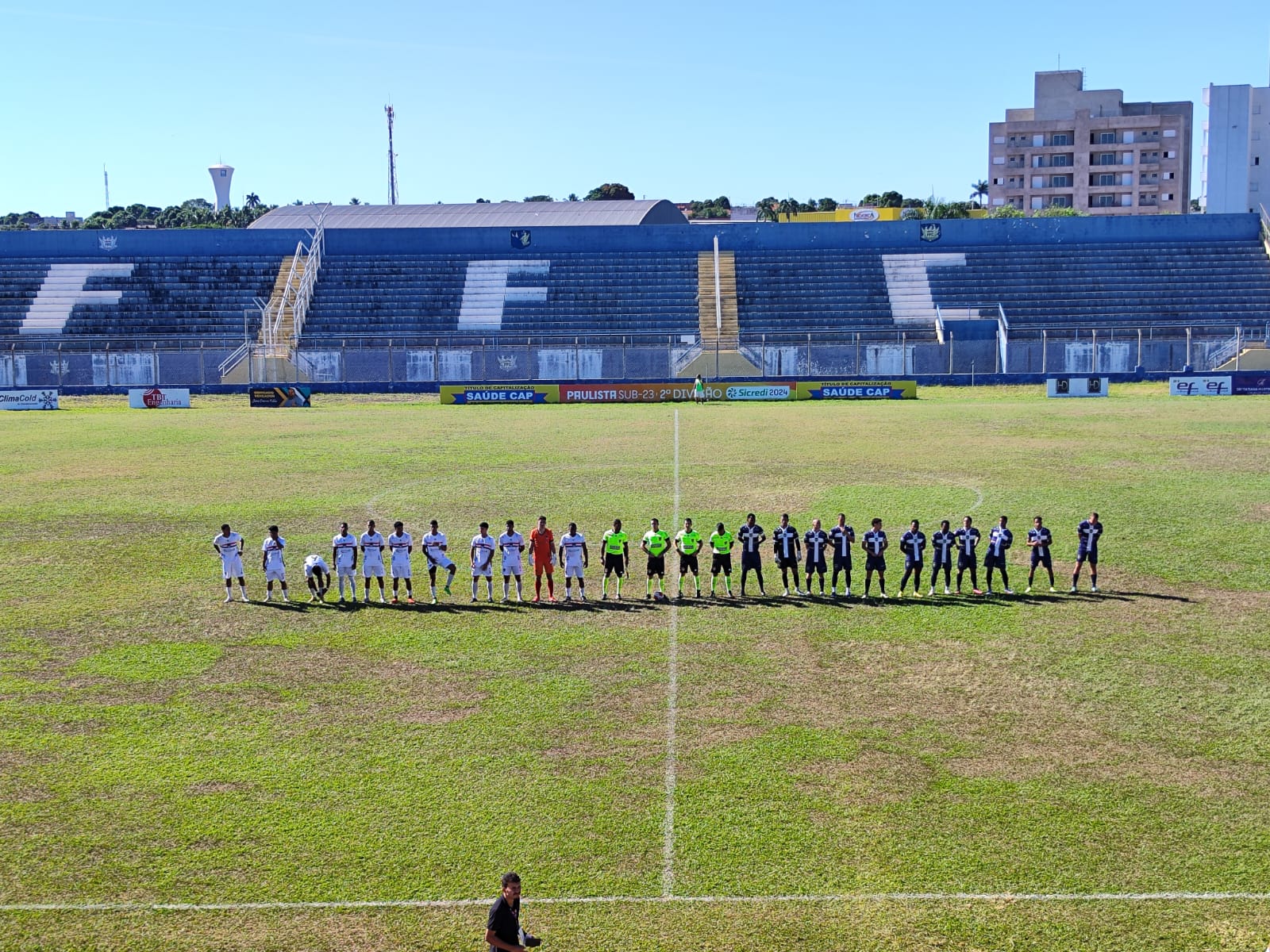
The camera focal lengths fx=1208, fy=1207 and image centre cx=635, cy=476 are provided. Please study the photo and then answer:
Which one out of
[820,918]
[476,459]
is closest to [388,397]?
[476,459]

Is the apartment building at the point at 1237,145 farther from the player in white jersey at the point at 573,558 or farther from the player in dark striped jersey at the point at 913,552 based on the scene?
the player in white jersey at the point at 573,558

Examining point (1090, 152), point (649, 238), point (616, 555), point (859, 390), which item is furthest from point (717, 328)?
point (1090, 152)

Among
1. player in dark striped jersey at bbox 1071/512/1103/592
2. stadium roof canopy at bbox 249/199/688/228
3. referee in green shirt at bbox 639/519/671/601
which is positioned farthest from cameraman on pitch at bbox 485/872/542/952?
stadium roof canopy at bbox 249/199/688/228

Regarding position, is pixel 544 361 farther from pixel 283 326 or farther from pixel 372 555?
pixel 372 555

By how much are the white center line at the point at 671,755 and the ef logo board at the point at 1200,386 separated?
1933 inches

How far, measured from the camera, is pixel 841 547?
23.4 m

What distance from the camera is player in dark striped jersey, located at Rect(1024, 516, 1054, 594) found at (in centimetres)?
2356

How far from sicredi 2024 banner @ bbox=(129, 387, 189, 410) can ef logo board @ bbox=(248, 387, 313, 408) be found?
367 cm

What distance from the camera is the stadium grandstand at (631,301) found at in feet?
230

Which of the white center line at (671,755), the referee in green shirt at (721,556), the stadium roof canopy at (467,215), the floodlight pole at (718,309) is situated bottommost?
the white center line at (671,755)

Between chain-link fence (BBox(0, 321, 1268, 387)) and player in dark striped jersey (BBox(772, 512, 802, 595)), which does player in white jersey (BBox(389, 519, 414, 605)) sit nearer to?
player in dark striped jersey (BBox(772, 512, 802, 595))

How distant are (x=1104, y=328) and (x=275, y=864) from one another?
6721 centimetres

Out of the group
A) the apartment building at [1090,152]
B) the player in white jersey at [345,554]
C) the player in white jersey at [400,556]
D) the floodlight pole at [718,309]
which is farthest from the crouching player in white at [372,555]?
the apartment building at [1090,152]

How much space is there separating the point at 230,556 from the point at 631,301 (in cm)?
5713
